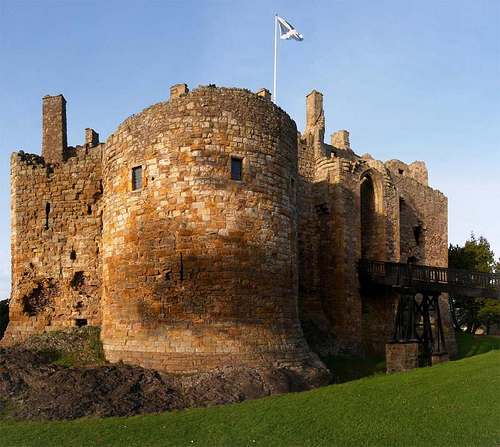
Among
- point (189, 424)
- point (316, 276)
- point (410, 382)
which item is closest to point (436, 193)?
point (316, 276)

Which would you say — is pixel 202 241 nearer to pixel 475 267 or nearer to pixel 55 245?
pixel 55 245

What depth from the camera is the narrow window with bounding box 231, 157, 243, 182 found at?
13586mm

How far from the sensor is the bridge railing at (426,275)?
59.6ft

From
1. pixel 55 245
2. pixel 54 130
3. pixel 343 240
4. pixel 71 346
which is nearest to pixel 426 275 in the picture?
pixel 343 240

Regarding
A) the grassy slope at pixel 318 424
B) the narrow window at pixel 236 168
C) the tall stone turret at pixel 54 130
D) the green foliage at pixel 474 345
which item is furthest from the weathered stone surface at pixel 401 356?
the tall stone turret at pixel 54 130

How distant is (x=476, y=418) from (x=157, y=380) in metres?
6.55

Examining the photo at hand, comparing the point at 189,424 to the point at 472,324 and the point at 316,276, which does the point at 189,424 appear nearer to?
the point at 316,276

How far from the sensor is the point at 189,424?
9383 mm

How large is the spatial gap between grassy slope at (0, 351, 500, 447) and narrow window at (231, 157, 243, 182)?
5616 millimetres

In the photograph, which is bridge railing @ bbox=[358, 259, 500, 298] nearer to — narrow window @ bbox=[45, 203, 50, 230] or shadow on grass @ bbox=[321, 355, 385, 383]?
shadow on grass @ bbox=[321, 355, 385, 383]

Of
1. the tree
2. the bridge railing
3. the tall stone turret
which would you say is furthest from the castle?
the tree

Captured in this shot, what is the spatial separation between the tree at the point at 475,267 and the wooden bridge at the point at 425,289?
18.8 m

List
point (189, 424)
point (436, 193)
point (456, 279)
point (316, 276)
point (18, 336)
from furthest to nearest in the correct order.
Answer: point (436, 193) < point (316, 276) < point (456, 279) < point (18, 336) < point (189, 424)

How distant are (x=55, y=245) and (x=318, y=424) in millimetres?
11312
